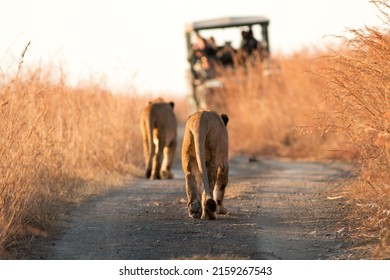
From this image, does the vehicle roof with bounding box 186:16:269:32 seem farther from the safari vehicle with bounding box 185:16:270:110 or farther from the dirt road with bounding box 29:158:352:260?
the dirt road with bounding box 29:158:352:260

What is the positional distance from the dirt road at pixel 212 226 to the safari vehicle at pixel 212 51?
8760 mm

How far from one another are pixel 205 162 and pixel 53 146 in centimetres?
271

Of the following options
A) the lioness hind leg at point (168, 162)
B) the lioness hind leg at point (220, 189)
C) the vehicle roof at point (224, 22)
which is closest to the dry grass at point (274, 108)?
the vehicle roof at point (224, 22)

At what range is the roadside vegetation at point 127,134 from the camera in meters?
8.45

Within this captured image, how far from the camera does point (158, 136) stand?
13.4 m

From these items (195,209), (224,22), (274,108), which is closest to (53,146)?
(195,209)

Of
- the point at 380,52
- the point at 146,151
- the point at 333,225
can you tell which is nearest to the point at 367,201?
the point at 333,225

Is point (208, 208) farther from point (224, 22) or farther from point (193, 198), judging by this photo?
point (224, 22)

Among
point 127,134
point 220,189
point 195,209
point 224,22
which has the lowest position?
point 195,209

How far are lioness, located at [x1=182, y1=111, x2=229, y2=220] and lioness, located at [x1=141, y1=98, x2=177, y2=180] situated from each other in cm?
365

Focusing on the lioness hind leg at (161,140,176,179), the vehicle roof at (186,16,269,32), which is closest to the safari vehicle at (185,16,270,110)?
the vehicle roof at (186,16,269,32)

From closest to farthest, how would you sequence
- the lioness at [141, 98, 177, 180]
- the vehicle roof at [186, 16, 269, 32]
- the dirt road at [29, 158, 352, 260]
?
1. the dirt road at [29, 158, 352, 260]
2. the lioness at [141, 98, 177, 180]
3. the vehicle roof at [186, 16, 269, 32]

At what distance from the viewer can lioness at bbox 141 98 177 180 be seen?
43.4ft

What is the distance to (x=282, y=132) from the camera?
1925 cm
